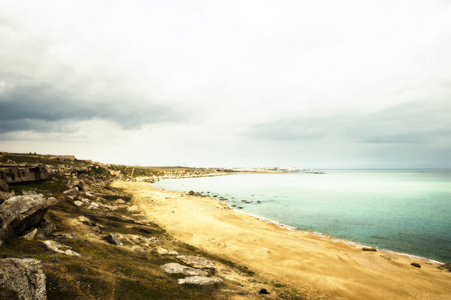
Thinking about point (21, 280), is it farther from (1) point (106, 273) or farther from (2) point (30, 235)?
(2) point (30, 235)

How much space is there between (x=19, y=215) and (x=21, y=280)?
6.56 metres

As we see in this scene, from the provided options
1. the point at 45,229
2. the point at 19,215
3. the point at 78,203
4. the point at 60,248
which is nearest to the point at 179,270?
the point at 60,248

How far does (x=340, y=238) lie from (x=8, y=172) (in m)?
39.6

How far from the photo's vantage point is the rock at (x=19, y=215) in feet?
32.2

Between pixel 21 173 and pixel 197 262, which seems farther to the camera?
pixel 21 173

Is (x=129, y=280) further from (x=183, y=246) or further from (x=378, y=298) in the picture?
(x=378, y=298)

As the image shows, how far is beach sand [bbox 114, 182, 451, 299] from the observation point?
47.6ft

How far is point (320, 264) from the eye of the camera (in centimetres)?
1814

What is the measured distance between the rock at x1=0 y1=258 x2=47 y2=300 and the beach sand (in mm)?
13284

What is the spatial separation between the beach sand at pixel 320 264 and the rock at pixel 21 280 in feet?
43.6

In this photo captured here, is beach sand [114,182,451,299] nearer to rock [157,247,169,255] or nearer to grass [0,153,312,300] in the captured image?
grass [0,153,312,300]

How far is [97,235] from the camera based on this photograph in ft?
49.3

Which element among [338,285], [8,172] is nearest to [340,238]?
[338,285]

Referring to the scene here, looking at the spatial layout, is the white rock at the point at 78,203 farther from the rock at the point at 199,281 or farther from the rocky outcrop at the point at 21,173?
the rock at the point at 199,281
